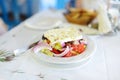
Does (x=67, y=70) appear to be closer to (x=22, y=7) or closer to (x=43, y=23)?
(x=43, y=23)

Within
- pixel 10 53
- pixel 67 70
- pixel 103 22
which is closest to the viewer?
pixel 67 70

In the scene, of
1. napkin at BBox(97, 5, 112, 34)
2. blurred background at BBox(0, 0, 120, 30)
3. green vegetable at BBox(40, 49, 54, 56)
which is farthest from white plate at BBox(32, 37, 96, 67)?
blurred background at BBox(0, 0, 120, 30)

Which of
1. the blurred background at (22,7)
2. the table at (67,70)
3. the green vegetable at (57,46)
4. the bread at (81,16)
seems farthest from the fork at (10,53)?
the blurred background at (22,7)

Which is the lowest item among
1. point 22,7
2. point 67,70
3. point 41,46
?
point 67,70

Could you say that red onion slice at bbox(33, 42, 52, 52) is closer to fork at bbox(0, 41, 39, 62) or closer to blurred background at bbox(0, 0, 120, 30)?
fork at bbox(0, 41, 39, 62)

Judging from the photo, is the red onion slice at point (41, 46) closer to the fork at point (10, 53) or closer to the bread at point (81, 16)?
the fork at point (10, 53)

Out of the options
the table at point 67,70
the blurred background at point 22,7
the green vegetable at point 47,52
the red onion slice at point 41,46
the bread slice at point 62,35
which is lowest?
the table at point 67,70

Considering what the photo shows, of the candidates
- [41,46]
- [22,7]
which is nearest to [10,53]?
[41,46]

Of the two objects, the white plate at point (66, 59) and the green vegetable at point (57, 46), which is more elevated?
the green vegetable at point (57, 46)

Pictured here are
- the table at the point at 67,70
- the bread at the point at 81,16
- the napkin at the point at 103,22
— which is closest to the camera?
the table at the point at 67,70
